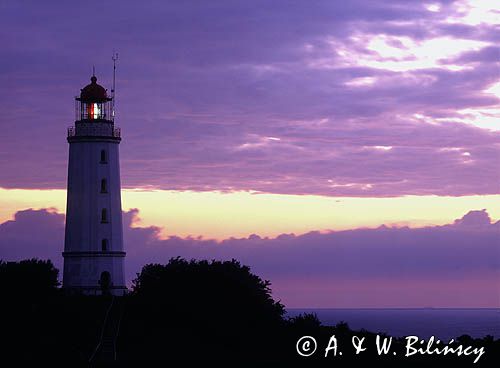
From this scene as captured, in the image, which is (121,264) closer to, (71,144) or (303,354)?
(71,144)

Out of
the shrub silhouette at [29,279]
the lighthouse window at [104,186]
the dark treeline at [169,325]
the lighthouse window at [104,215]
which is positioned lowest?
the dark treeline at [169,325]

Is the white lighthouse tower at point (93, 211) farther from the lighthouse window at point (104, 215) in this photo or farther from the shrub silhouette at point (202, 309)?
the shrub silhouette at point (202, 309)

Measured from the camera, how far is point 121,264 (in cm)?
7919

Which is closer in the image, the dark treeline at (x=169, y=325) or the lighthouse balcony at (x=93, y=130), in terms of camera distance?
the dark treeline at (x=169, y=325)

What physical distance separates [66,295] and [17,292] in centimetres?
409

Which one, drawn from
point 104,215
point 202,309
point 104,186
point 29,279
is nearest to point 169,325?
point 202,309

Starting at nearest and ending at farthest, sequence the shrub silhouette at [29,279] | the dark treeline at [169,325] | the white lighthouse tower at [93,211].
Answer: the dark treeline at [169,325]
the shrub silhouette at [29,279]
the white lighthouse tower at [93,211]

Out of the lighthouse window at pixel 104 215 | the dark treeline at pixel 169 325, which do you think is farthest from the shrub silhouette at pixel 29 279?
the lighthouse window at pixel 104 215

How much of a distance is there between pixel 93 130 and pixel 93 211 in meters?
5.72

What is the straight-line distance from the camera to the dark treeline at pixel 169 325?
2079 inches

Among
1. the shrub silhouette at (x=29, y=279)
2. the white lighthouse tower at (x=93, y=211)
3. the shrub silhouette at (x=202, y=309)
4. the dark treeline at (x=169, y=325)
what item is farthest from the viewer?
the white lighthouse tower at (x=93, y=211)

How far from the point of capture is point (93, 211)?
257 ft

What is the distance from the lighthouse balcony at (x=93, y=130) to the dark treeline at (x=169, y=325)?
9423 mm

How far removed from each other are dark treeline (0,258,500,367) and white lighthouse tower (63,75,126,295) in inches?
91.5
